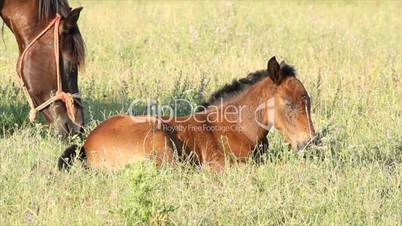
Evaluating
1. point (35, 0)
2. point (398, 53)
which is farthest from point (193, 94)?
point (398, 53)

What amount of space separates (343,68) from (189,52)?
241cm

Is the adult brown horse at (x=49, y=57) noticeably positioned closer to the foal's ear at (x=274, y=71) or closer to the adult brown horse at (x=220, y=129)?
the adult brown horse at (x=220, y=129)

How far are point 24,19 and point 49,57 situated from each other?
38 cm

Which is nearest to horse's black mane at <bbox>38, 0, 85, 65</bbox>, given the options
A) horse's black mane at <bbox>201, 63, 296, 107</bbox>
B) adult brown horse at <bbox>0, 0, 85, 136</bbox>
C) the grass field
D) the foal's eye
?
adult brown horse at <bbox>0, 0, 85, 136</bbox>

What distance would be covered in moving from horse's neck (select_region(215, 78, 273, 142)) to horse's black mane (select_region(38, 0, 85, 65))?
134 centimetres

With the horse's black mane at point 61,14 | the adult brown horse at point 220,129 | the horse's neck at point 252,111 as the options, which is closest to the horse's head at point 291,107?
the adult brown horse at point 220,129

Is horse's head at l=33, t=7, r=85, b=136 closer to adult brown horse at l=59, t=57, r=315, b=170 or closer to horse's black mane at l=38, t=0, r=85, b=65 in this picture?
horse's black mane at l=38, t=0, r=85, b=65

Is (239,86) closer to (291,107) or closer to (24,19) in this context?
(291,107)

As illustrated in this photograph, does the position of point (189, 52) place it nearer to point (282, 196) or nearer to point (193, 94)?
point (193, 94)

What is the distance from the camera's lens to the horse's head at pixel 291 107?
229 inches

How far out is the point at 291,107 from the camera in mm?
5891

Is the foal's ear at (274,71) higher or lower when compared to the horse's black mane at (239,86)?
higher

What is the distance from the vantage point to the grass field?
4629 millimetres

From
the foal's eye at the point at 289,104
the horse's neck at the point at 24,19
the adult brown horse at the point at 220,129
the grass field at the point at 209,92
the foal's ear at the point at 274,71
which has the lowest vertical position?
the grass field at the point at 209,92
